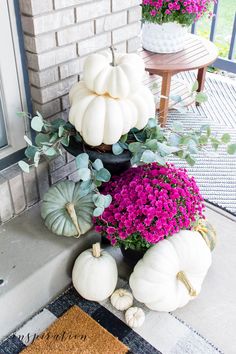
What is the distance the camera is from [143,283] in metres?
1.38

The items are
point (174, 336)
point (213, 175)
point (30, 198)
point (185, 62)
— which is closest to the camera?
point (174, 336)

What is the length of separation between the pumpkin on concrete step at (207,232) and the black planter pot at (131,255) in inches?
9.1

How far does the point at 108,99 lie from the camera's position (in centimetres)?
134

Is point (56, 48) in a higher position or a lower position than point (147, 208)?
higher

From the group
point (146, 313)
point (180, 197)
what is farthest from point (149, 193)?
point (146, 313)

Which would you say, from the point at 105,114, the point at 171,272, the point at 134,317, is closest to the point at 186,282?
the point at 171,272

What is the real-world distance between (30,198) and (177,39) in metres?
1.63

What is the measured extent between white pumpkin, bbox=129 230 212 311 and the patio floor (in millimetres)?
386

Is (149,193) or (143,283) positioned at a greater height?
(149,193)

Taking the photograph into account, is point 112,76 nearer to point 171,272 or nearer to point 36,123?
point 36,123

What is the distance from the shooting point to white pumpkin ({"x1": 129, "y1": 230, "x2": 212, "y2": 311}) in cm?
137

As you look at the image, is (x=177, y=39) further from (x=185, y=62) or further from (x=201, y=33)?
(x=201, y=33)

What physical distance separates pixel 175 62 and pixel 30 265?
1.69 metres

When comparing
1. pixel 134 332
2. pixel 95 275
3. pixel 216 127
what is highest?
pixel 95 275
